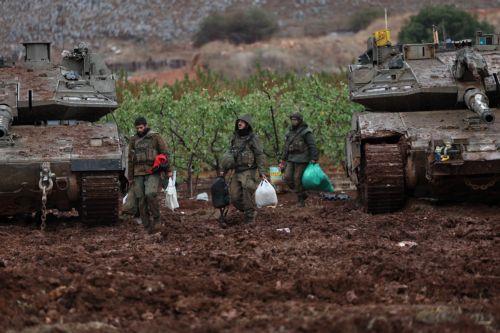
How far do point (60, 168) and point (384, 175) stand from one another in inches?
156

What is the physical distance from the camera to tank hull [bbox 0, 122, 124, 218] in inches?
574

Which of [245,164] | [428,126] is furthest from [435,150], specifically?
[245,164]

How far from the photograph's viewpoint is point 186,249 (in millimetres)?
12062

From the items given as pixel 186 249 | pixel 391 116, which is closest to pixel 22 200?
pixel 186 249

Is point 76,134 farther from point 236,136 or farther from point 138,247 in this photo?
→ point 138,247

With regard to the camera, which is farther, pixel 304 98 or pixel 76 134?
pixel 304 98

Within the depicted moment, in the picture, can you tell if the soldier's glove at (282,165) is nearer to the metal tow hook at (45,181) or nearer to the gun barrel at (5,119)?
the gun barrel at (5,119)

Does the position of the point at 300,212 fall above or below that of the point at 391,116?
below

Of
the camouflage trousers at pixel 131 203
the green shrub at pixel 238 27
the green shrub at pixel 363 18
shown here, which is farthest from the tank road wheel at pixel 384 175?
the green shrub at pixel 363 18

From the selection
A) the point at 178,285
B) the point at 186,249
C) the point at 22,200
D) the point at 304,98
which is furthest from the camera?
the point at 304,98

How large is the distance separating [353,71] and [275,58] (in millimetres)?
30719

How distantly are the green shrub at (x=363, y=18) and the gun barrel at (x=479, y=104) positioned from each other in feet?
127

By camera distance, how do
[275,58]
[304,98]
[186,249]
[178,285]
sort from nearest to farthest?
1. [178,285]
2. [186,249]
3. [304,98]
4. [275,58]

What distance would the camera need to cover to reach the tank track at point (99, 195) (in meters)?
14.6
